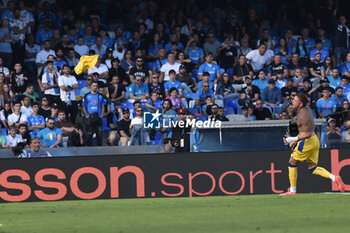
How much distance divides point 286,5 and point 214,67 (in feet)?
17.4

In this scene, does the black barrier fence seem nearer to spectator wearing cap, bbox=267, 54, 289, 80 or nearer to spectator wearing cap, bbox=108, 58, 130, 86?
spectator wearing cap, bbox=108, 58, 130, 86

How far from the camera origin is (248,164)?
45.2 feet

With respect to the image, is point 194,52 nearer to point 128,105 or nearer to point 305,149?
point 128,105

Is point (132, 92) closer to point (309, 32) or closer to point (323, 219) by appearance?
point (309, 32)

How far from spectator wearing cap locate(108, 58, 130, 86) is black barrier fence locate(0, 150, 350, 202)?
4.93 meters

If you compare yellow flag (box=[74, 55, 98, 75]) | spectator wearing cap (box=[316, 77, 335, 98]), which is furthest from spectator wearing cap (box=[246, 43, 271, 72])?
yellow flag (box=[74, 55, 98, 75])

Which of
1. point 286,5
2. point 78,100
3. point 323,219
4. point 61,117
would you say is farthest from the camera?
point 286,5

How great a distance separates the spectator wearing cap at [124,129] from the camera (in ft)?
49.1

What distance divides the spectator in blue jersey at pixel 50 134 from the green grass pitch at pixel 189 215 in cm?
407

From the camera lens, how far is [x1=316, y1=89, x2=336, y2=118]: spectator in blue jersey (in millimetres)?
17859

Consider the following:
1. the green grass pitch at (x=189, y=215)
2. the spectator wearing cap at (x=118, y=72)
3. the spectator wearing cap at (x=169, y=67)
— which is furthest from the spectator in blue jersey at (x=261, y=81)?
the green grass pitch at (x=189, y=215)

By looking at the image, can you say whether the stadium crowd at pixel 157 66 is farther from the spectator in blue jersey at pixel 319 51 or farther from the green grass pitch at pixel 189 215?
the green grass pitch at pixel 189 215

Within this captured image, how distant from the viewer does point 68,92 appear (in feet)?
57.0

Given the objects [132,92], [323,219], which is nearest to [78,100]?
[132,92]
